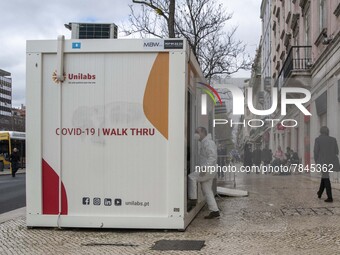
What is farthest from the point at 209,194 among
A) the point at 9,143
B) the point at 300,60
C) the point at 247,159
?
the point at 9,143

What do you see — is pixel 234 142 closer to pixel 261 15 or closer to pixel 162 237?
pixel 162 237

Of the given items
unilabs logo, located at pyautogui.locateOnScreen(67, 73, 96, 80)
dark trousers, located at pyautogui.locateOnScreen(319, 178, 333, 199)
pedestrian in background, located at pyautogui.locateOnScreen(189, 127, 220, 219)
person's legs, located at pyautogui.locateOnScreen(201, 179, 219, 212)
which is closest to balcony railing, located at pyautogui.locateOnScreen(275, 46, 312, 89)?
dark trousers, located at pyautogui.locateOnScreen(319, 178, 333, 199)

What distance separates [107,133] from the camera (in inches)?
275

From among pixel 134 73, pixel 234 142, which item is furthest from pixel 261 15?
pixel 134 73

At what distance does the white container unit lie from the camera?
6871 mm

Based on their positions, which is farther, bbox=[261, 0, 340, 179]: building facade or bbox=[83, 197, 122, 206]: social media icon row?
bbox=[261, 0, 340, 179]: building facade

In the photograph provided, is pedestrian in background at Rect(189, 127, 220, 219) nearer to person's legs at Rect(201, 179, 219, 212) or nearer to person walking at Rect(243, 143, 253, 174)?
person's legs at Rect(201, 179, 219, 212)

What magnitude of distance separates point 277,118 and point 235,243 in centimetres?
486

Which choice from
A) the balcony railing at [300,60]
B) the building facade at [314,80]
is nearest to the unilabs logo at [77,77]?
the building facade at [314,80]

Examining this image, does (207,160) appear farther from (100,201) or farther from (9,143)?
(9,143)

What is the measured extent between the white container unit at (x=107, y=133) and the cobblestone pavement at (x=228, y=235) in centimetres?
28

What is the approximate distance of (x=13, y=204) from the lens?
11.7 metres

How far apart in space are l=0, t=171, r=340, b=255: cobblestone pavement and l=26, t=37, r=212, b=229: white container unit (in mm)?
276

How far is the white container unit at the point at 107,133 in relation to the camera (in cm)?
687
